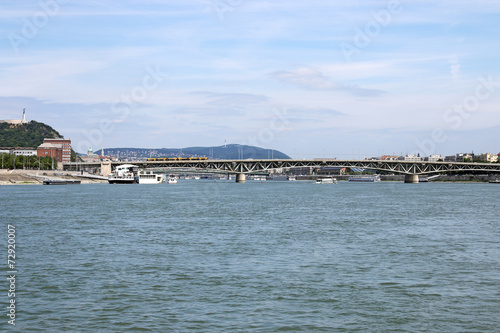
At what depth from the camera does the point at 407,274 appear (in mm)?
24406

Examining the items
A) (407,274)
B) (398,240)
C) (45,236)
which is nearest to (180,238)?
(45,236)

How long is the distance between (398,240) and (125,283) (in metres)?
21.0

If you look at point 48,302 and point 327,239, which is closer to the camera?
point 48,302

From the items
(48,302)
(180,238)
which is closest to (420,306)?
(48,302)

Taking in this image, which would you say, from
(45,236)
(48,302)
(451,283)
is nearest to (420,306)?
(451,283)

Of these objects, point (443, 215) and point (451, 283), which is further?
point (443, 215)

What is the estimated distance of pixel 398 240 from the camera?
36.8 m

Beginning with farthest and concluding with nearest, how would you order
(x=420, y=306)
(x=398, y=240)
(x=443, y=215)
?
(x=443, y=215) < (x=398, y=240) < (x=420, y=306)

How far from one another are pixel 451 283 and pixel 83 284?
49.6 ft

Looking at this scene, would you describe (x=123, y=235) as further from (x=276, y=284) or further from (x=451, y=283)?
(x=451, y=283)

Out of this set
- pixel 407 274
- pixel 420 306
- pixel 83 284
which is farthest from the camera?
pixel 407 274

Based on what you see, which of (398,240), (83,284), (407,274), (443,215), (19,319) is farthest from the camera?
(443,215)

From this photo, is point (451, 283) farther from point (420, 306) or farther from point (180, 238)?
point (180, 238)

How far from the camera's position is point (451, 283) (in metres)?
22.4
